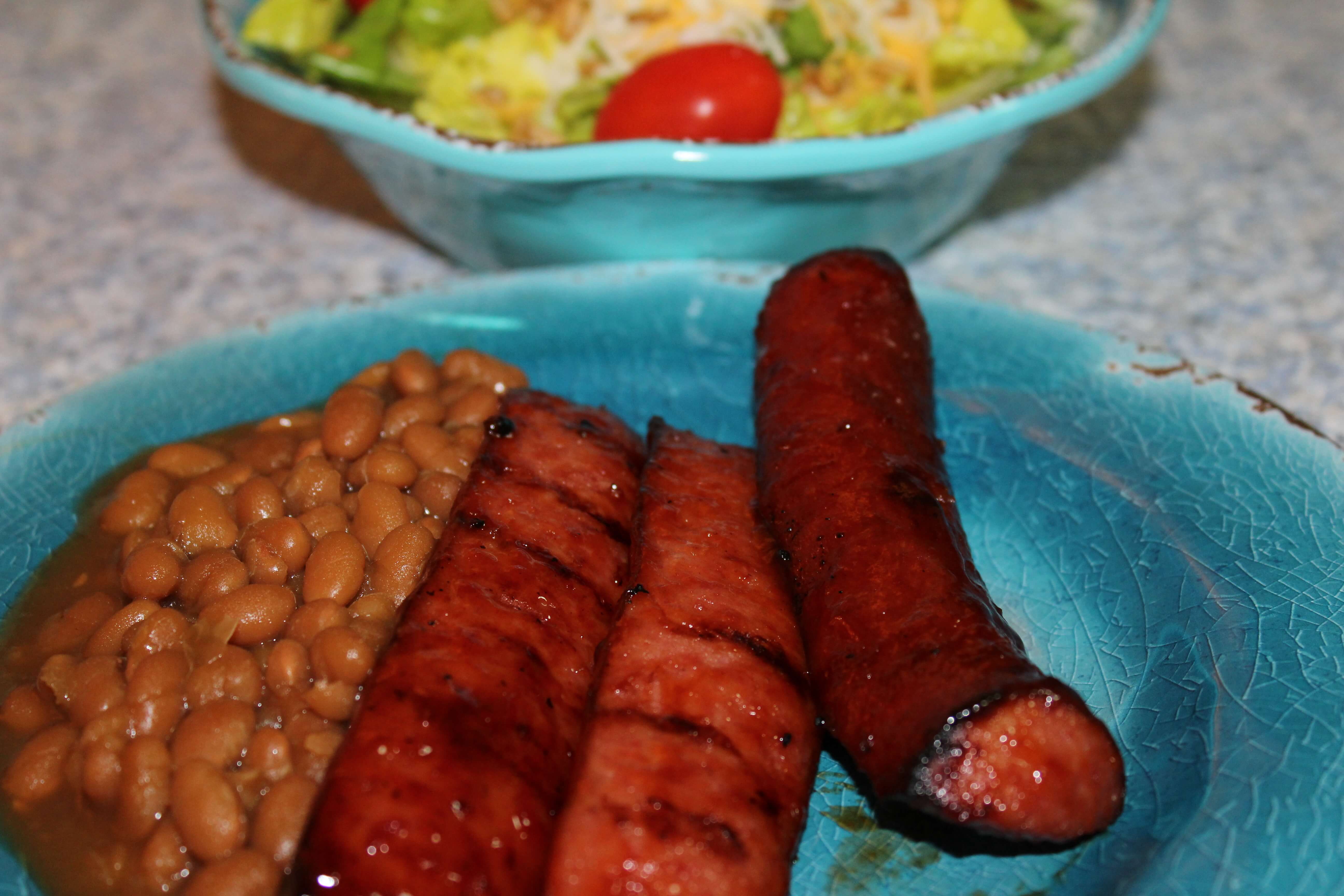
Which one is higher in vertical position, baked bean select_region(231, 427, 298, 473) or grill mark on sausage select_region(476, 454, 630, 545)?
grill mark on sausage select_region(476, 454, 630, 545)

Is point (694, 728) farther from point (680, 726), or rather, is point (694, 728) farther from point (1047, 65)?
point (1047, 65)

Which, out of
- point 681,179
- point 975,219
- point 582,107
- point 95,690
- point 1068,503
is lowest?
point 975,219

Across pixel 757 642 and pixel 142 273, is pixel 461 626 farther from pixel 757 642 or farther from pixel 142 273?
pixel 142 273

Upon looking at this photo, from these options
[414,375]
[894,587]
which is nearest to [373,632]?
[414,375]

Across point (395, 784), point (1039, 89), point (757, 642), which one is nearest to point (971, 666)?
point (757, 642)

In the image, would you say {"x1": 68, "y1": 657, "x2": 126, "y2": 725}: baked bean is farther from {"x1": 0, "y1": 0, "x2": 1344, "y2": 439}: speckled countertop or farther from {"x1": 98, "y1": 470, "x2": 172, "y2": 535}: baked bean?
{"x1": 0, "y1": 0, "x2": 1344, "y2": 439}: speckled countertop

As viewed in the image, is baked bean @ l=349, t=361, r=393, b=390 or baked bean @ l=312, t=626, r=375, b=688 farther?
baked bean @ l=349, t=361, r=393, b=390

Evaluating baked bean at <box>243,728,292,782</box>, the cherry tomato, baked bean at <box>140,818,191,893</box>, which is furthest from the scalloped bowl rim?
baked bean at <box>140,818,191,893</box>
